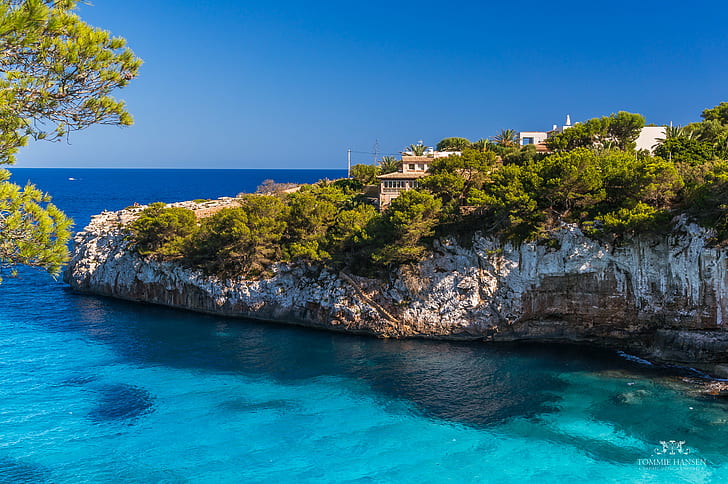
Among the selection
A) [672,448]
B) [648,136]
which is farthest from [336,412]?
[648,136]

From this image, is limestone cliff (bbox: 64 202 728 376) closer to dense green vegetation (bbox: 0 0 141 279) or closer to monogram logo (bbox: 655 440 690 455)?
monogram logo (bbox: 655 440 690 455)

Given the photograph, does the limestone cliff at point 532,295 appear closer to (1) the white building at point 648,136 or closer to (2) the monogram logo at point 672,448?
(2) the monogram logo at point 672,448

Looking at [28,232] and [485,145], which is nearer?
[28,232]

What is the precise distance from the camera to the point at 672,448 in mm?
19109

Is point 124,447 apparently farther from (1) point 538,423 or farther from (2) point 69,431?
(1) point 538,423

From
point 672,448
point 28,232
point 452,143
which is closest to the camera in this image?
point 28,232

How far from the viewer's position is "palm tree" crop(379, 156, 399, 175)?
51681 millimetres

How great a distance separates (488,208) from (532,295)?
6.32 m

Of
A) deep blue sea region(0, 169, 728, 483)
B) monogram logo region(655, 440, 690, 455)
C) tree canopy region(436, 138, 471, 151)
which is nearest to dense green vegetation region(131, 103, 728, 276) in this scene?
deep blue sea region(0, 169, 728, 483)

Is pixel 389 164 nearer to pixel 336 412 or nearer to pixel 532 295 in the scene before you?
pixel 532 295

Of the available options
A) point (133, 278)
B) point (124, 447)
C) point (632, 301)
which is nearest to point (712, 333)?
point (632, 301)

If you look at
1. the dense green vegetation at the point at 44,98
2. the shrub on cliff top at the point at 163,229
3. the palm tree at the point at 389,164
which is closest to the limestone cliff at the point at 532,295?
the shrub on cliff top at the point at 163,229

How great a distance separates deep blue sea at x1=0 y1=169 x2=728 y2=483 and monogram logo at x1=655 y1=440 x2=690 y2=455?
0.07 meters

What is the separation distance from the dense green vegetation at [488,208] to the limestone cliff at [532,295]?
42.6 inches
